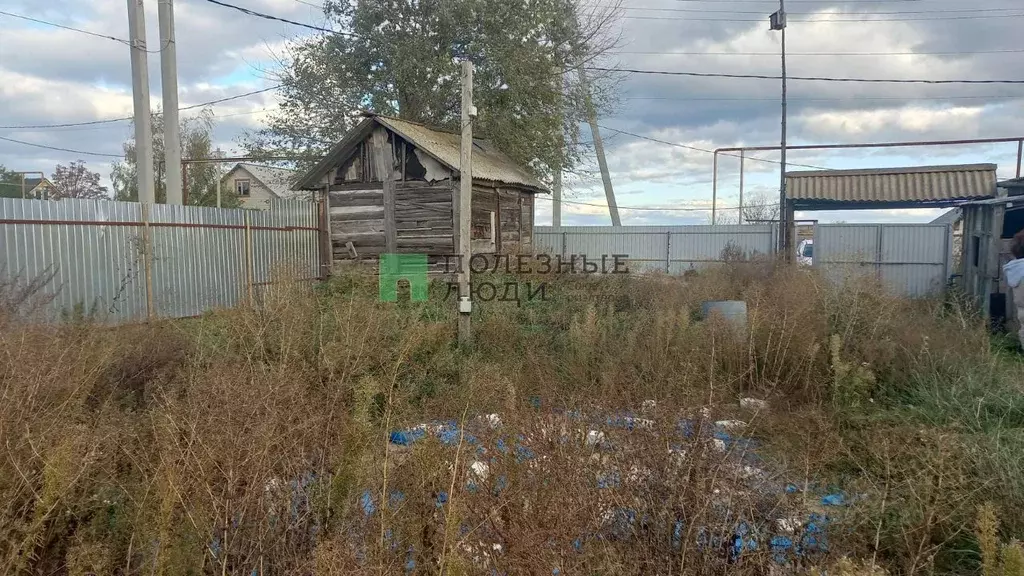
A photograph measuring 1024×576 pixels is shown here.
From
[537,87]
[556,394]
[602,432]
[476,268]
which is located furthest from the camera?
[537,87]

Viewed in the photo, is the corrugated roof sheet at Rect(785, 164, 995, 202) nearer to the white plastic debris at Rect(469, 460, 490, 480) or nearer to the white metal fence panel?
the white metal fence panel

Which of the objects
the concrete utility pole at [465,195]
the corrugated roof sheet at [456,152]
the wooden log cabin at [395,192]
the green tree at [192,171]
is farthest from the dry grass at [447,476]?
the green tree at [192,171]

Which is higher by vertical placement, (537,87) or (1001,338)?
(537,87)

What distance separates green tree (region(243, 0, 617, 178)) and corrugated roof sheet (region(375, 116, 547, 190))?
175 cm

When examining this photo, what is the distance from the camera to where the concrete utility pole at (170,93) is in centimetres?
1202

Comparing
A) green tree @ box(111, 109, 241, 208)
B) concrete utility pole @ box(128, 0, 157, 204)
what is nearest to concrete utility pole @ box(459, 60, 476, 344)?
concrete utility pole @ box(128, 0, 157, 204)

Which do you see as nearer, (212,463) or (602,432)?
(212,463)

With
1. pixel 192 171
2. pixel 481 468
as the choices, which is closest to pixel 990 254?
pixel 481 468

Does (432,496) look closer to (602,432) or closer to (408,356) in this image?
(602,432)

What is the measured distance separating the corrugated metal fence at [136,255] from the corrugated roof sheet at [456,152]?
3.36 meters

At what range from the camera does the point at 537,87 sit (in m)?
18.4

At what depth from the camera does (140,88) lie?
11344mm

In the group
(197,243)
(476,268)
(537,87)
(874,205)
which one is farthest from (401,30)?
(874,205)

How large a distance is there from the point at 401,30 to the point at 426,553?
1850 cm
